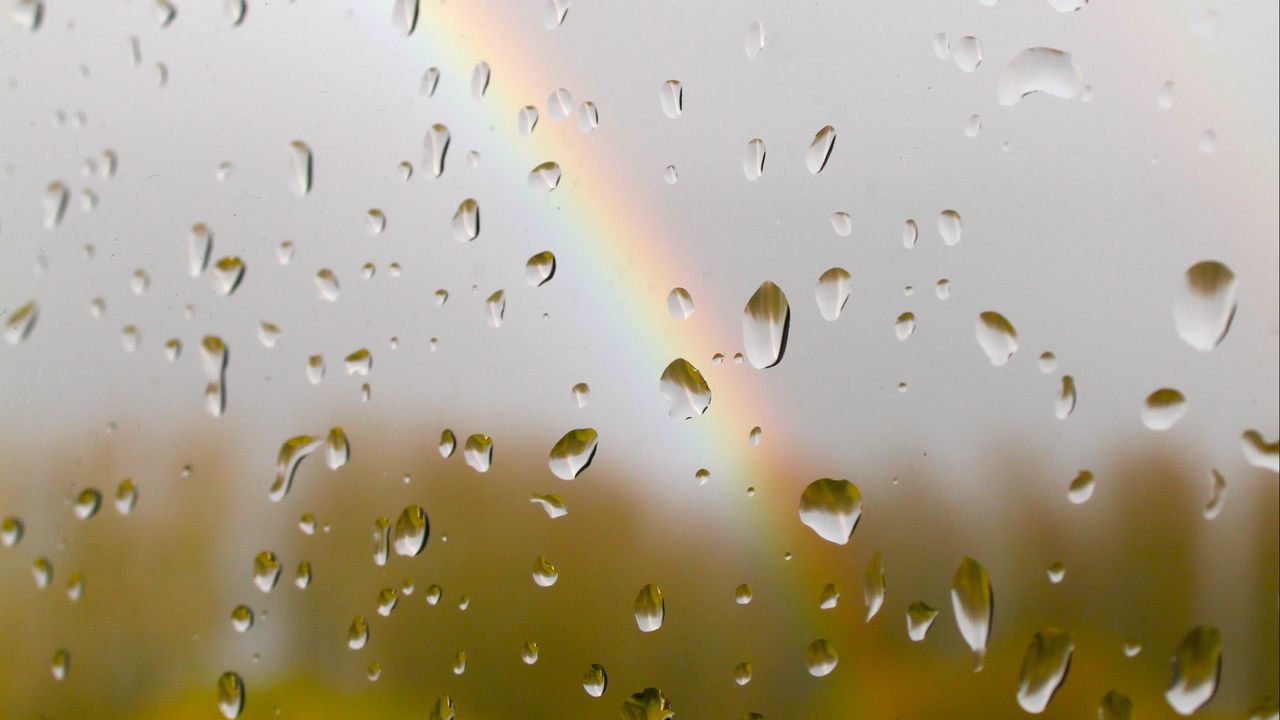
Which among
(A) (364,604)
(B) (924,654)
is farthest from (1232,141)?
(A) (364,604)

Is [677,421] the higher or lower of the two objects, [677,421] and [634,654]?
the higher

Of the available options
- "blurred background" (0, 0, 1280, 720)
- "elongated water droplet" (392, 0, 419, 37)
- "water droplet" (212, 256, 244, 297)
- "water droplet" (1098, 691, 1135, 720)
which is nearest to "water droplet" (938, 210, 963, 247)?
"blurred background" (0, 0, 1280, 720)

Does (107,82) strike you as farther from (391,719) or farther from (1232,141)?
(1232,141)

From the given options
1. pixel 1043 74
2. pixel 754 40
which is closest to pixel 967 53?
pixel 1043 74

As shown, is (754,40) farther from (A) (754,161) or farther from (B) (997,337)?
(B) (997,337)

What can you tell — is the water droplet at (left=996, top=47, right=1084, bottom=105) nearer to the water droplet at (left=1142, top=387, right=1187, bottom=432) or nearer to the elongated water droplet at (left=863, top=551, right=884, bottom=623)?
the water droplet at (left=1142, top=387, right=1187, bottom=432)

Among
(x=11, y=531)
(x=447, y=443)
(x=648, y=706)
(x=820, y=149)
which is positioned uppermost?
(x=820, y=149)
